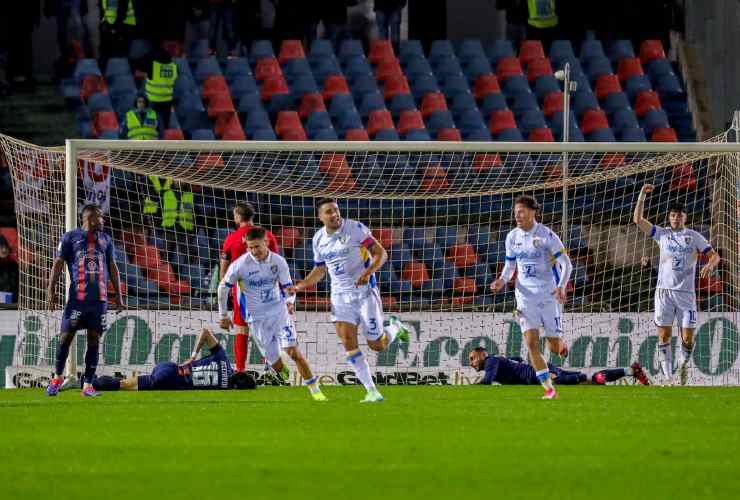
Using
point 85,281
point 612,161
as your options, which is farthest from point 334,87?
point 85,281

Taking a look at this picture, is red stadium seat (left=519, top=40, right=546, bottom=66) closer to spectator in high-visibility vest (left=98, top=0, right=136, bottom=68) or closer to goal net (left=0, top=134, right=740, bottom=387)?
goal net (left=0, top=134, right=740, bottom=387)

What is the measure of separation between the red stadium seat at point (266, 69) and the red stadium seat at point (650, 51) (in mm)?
6689

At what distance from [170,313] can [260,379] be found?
128 centimetres

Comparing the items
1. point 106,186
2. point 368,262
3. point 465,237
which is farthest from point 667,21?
point 368,262

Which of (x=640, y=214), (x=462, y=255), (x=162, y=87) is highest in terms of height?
(x=162, y=87)

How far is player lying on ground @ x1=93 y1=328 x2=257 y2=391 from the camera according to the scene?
14281 millimetres

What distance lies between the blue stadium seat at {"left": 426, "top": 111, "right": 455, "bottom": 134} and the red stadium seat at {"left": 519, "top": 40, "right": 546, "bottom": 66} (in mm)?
2609

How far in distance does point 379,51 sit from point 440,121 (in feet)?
7.15

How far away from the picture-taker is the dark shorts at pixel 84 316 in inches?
504

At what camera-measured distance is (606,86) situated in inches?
959

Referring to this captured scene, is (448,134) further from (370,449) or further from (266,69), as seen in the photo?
(370,449)

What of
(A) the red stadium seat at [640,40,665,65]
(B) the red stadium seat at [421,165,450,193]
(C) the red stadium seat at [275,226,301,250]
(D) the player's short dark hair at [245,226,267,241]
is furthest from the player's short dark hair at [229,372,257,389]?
(A) the red stadium seat at [640,40,665,65]

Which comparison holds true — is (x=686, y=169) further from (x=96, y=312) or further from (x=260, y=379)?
(x=96, y=312)

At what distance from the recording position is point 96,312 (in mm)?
12844
